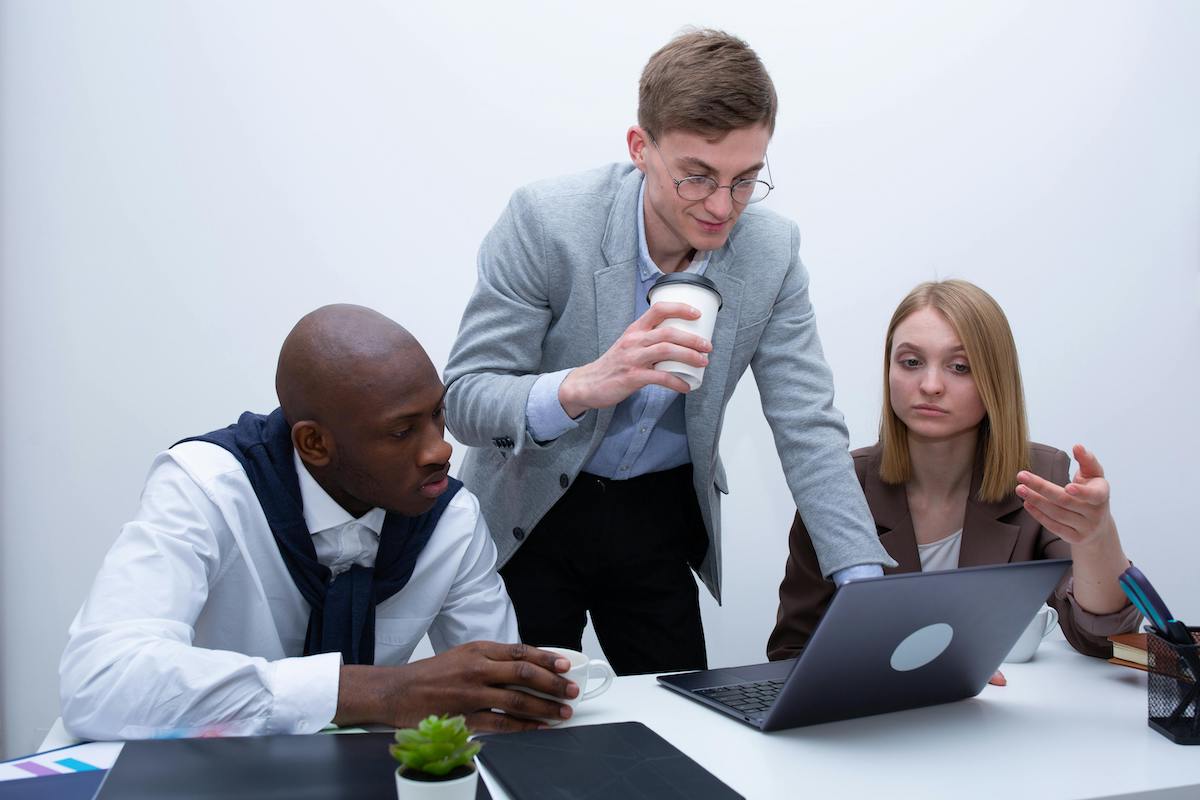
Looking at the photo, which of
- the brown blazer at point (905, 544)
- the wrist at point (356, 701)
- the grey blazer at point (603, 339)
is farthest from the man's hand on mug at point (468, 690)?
the brown blazer at point (905, 544)

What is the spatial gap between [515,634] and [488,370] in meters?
0.45

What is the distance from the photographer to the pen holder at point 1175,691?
1191 millimetres

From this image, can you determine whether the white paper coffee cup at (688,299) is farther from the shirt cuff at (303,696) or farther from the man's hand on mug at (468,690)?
the shirt cuff at (303,696)

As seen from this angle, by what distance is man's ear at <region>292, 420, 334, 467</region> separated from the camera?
137 centimetres

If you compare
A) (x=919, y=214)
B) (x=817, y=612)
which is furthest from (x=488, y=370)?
(x=919, y=214)

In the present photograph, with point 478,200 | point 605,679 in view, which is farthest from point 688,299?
point 478,200

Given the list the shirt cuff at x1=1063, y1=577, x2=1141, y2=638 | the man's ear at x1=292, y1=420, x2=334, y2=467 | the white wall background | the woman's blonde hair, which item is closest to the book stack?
the shirt cuff at x1=1063, y1=577, x2=1141, y2=638

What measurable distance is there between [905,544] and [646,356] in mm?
792

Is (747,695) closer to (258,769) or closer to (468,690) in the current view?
(468,690)

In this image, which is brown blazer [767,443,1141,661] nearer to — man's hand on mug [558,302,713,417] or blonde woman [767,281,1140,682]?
blonde woman [767,281,1140,682]

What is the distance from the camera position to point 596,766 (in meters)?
1.00

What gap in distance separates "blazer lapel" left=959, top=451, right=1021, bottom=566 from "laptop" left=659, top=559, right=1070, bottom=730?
517 mm

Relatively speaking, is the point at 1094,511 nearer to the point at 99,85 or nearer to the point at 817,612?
the point at 817,612

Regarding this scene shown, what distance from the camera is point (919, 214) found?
2859 mm
